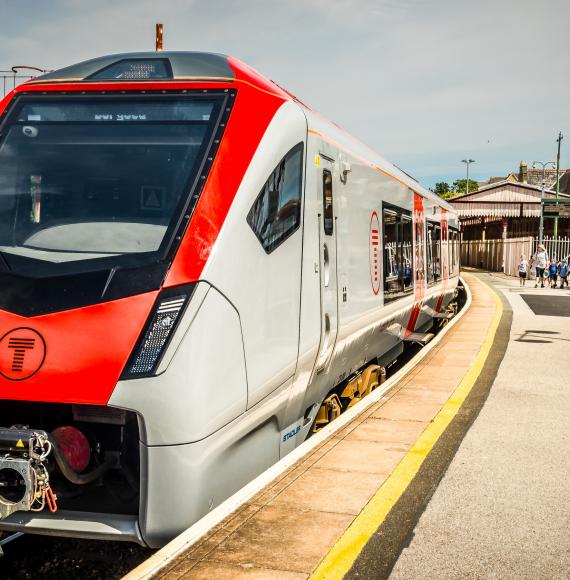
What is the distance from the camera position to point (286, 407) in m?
4.95

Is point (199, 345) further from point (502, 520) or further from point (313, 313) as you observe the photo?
point (502, 520)

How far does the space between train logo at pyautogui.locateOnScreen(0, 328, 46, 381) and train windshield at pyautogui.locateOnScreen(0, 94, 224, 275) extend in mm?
428

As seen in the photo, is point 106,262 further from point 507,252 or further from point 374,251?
point 507,252

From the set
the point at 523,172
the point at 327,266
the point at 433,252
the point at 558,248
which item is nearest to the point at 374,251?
the point at 327,266

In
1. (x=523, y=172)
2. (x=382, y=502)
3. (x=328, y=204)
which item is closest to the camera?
(x=382, y=502)

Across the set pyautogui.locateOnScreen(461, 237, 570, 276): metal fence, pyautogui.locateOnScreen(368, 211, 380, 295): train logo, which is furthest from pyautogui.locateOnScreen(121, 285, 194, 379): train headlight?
pyautogui.locateOnScreen(461, 237, 570, 276): metal fence

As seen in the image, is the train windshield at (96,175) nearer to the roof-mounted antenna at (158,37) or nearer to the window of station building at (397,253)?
the window of station building at (397,253)

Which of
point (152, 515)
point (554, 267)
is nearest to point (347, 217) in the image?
point (152, 515)

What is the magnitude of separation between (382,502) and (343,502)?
236 millimetres

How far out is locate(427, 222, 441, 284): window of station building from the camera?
41.7ft

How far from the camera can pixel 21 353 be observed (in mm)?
3787

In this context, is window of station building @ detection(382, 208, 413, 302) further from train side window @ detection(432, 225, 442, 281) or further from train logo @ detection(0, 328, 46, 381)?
train logo @ detection(0, 328, 46, 381)

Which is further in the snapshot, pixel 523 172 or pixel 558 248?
pixel 523 172

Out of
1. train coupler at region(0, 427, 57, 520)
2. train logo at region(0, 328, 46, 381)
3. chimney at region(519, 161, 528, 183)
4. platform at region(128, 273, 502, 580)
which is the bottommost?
platform at region(128, 273, 502, 580)
